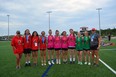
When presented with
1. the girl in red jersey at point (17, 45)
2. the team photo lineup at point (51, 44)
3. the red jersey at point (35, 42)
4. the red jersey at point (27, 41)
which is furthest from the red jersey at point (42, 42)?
the girl in red jersey at point (17, 45)

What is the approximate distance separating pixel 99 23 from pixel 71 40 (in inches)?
2478

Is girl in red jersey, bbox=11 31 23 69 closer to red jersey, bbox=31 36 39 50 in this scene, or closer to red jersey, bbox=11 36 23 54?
red jersey, bbox=11 36 23 54

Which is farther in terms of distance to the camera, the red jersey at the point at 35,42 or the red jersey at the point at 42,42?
the red jersey at the point at 42,42

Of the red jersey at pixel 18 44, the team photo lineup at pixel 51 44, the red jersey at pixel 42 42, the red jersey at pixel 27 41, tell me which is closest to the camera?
the red jersey at pixel 18 44

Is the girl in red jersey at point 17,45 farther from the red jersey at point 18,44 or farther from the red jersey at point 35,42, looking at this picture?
the red jersey at point 35,42

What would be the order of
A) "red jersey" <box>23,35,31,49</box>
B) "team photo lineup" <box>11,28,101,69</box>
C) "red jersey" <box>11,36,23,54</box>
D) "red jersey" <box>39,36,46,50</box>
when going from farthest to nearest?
"red jersey" <box>39,36,46,50</box> → "red jersey" <box>23,35,31,49</box> → "team photo lineup" <box>11,28,101,69</box> → "red jersey" <box>11,36,23,54</box>

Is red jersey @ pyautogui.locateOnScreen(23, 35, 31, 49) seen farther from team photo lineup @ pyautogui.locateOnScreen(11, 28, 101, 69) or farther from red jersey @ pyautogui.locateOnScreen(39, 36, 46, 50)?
red jersey @ pyautogui.locateOnScreen(39, 36, 46, 50)

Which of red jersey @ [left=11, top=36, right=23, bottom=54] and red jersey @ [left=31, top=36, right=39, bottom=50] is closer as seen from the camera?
red jersey @ [left=11, top=36, right=23, bottom=54]

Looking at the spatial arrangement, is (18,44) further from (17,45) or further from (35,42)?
(35,42)

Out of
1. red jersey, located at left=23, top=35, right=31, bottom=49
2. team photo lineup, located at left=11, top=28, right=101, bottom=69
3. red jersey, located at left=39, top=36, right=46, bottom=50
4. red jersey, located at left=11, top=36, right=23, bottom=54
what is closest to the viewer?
red jersey, located at left=11, top=36, right=23, bottom=54

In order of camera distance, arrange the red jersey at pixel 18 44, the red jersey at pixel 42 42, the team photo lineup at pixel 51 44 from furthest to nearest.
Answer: the red jersey at pixel 42 42 < the team photo lineup at pixel 51 44 < the red jersey at pixel 18 44

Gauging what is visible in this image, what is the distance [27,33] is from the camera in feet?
48.5

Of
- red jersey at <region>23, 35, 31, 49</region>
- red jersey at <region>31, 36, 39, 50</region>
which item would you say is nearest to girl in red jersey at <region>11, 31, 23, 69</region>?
red jersey at <region>23, 35, 31, 49</region>

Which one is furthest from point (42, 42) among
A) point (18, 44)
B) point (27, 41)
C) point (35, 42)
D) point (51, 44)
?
point (18, 44)
